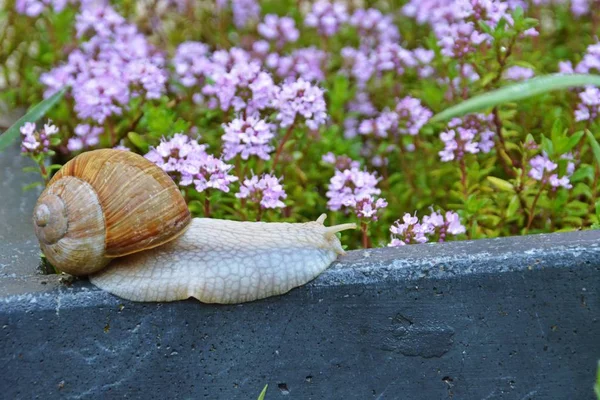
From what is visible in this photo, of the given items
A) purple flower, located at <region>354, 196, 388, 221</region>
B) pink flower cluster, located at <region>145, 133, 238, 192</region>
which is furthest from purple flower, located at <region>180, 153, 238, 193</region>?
purple flower, located at <region>354, 196, 388, 221</region>

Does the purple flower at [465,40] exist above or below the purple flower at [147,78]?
above

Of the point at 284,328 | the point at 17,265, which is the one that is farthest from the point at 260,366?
the point at 17,265

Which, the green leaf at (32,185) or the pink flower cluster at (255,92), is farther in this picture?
the green leaf at (32,185)

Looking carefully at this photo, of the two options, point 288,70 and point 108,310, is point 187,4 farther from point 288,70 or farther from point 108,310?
point 108,310

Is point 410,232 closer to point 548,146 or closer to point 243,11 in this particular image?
point 548,146

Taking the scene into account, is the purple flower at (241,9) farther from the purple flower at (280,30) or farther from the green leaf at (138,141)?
the green leaf at (138,141)

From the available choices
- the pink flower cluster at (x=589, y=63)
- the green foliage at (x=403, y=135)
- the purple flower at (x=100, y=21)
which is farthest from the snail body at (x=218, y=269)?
the purple flower at (x=100, y=21)

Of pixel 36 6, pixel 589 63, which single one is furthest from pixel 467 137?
pixel 36 6
